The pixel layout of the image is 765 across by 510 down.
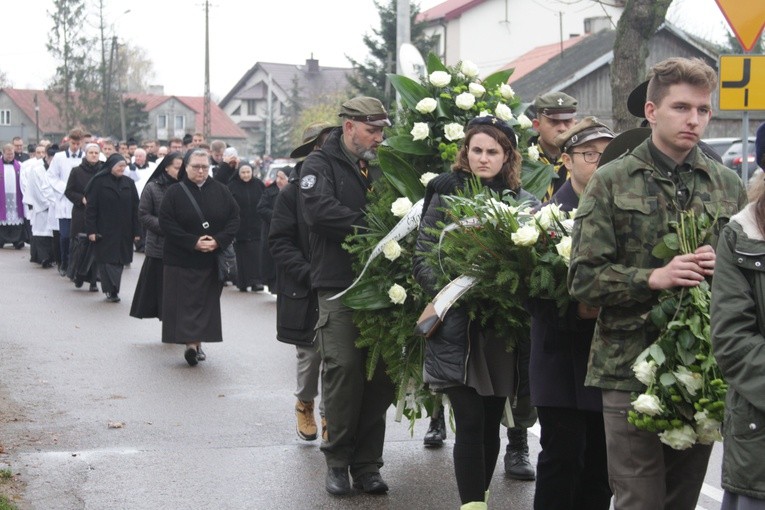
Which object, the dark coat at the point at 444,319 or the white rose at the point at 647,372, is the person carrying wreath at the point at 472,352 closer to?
the dark coat at the point at 444,319

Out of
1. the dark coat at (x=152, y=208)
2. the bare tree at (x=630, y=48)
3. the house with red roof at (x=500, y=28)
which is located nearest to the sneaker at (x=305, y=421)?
the dark coat at (x=152, y=208)

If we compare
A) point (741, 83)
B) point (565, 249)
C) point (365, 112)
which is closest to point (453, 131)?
point (365, 112)

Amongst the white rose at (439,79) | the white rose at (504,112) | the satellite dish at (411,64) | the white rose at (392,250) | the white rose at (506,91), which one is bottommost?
the white rose at (392,250)

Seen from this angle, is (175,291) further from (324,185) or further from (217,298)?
(324,185)

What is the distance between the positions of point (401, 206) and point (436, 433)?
7.03 ft

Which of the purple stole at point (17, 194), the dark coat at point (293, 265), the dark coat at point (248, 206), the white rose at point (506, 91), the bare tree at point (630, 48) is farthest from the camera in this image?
the purple stole at point (17, 194)

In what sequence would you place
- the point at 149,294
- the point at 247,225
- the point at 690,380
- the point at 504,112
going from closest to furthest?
1. the point at 690,380
2. the point at 504,112
3. the point at 149,294
4. the point at 247,225

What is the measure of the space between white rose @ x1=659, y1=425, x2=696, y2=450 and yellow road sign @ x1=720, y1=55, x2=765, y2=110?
7.01m

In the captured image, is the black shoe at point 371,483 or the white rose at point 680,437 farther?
the black shoe at point 371,483

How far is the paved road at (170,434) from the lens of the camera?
22.7 feet

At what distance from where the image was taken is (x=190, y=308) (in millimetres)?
11508

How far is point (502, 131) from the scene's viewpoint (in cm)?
604

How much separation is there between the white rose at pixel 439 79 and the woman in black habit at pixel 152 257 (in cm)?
627

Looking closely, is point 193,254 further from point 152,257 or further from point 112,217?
point 112,217
